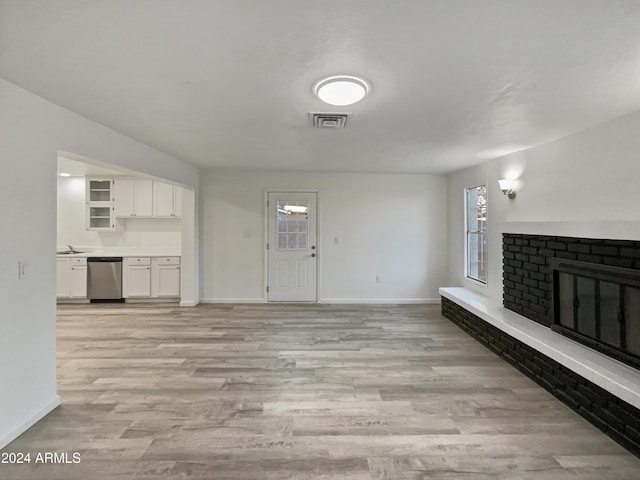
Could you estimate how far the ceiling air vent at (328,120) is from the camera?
2.56 metres

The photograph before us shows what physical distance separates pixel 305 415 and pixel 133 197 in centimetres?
530

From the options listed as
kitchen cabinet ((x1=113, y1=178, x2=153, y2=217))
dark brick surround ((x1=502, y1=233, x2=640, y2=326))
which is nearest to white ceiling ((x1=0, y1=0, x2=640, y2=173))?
dark brick surround ((x1=502, y1=233, x2=640, y2=326))

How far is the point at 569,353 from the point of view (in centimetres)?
241

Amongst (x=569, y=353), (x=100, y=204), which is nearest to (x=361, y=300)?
(x=569, y=353)

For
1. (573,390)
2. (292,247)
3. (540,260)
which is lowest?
(573,390)

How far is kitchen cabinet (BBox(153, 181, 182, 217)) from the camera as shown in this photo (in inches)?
227

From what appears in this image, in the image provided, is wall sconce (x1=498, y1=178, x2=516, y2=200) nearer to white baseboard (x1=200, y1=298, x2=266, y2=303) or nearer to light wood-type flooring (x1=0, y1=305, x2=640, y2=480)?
light wood-type flooring (x1=0, y1=305, x2=640, y2=480)

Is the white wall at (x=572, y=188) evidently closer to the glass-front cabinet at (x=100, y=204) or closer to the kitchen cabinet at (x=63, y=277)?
the glass-front cabinet at (x=100, y=204)

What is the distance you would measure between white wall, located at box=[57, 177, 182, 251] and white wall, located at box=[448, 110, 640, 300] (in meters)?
5.50

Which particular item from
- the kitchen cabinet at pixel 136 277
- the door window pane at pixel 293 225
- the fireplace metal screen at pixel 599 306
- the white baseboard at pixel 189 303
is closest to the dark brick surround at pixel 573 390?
the fireplace metal screen at pixel 599 306

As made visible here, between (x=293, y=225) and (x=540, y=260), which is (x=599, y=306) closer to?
(x=540, y=260)

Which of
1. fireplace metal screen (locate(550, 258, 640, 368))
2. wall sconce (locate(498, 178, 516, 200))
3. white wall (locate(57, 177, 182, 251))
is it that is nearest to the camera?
fireplace metal screen (locate(550, 258, 640, 368))

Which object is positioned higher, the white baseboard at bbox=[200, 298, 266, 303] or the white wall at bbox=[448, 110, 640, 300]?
the white wall at bbox=[448, 110, 640, 300]

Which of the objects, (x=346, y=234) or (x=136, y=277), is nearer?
(x=136, y=277)
